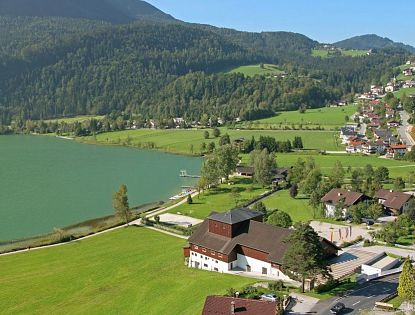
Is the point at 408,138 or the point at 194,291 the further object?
the point at 408,138

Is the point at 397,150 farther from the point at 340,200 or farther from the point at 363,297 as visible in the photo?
the point at 363,297

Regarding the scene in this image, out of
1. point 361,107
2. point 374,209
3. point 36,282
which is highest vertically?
point 361,107

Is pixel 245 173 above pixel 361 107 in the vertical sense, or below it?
below

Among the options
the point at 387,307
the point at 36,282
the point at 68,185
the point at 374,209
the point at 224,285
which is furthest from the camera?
the point at 68,185

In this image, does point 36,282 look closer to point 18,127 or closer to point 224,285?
point 224,285

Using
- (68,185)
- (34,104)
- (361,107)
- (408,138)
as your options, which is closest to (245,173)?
(68,185)

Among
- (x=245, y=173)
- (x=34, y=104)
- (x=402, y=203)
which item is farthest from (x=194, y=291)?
(x=34, y=104)

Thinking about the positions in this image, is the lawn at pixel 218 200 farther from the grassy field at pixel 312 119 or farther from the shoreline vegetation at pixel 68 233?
the grassy field at pixel 312 119

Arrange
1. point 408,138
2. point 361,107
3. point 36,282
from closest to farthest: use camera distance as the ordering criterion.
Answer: point 36,282 < point 408,138 < point 361,107
